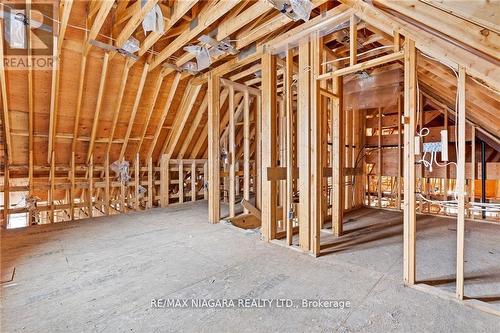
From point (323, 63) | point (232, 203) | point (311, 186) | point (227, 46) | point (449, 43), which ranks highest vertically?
point (227, 46)

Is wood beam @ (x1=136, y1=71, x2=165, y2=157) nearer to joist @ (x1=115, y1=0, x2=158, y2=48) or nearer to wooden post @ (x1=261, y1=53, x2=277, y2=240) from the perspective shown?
joist @ (x1=115, y1=0, x2=158, y2=48)

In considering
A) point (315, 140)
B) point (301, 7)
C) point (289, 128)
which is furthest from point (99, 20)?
point (315, 140)

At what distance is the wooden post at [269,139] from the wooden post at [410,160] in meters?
1.59

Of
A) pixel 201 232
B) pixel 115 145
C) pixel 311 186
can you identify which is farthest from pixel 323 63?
pixel 115 145

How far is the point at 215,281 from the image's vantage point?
2234 millimetres

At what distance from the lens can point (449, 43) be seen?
6.09ft

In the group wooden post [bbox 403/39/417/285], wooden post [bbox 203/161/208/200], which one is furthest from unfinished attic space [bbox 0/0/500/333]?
wooden post [bbox 203/161/208/200]

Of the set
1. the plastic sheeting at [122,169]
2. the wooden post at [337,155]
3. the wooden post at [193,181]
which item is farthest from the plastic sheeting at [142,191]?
the wooden post at [337,155]

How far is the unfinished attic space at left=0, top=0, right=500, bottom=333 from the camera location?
5.97 feet

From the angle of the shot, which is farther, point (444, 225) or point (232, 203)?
point (232, 203)

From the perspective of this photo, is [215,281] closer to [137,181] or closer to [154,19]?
[154,19]

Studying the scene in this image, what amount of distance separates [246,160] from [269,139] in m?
1.14

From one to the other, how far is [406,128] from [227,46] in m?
2.44

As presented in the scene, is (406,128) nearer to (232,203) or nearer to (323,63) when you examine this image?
(323,63)
